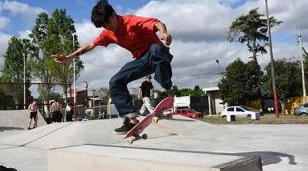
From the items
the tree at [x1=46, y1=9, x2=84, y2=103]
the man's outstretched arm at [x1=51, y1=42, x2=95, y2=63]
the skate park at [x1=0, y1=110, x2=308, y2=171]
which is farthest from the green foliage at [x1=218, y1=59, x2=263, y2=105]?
the man's outstretched arm at [x1=51, y1=42, x2=95, y2=63]

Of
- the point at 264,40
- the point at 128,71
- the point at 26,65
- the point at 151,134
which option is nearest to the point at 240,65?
the point at 264,40

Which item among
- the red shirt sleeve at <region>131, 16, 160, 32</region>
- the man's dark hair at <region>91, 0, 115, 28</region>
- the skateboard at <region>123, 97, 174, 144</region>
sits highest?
the man's dark hair at <region>91, 0, 115, 28</region>

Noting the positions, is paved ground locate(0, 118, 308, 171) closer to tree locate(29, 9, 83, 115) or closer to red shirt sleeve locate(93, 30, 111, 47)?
red shirt sleeve locate(93, 30, 111, 47)

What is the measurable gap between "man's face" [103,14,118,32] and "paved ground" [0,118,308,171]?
1.46m

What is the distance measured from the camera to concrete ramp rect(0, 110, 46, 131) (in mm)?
21891

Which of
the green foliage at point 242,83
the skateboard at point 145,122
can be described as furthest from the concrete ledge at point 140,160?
the green foliage at point 242,83

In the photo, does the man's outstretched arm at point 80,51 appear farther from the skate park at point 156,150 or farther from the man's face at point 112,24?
the skate park at point 156,150

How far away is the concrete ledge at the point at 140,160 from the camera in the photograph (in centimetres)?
348

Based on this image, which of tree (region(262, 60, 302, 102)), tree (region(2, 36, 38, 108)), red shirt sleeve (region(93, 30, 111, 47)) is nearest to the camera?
red shirt sleeve (region(93, 30, 111, 47))

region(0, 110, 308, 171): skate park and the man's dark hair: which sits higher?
the man's dark hair

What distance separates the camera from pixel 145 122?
545 centimetres

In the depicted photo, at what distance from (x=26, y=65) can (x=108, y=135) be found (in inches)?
1480

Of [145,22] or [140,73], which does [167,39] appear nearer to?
[145,22]

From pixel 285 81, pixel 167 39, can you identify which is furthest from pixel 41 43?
pixel 167 39
